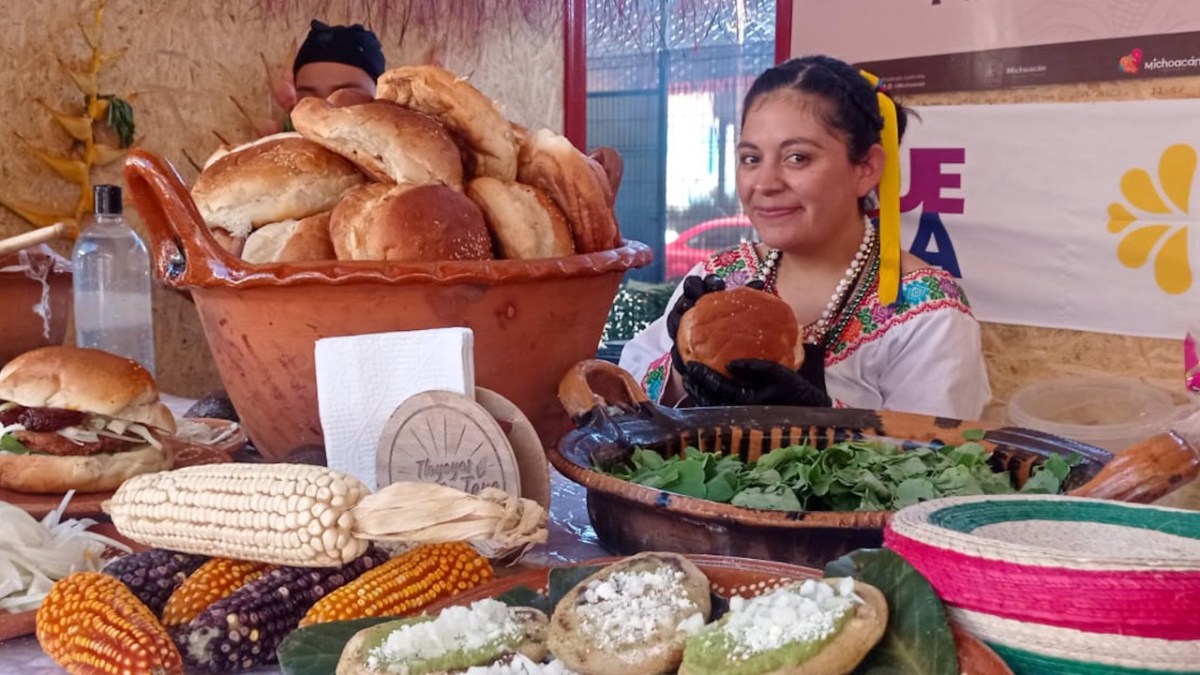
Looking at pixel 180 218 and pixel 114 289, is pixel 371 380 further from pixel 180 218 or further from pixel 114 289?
pixel 114 289

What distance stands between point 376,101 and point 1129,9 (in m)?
2.66

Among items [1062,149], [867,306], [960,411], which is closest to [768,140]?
→ [867,306]

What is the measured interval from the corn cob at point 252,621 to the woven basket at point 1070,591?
0.47 meters

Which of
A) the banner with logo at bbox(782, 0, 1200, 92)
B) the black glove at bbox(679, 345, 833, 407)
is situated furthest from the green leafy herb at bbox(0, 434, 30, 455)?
the banner with logo at bbox(782, 0, 1200, 92)

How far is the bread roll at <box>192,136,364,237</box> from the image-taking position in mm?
1300

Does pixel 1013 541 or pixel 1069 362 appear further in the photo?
pixel 1069 362

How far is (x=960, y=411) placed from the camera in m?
2.29

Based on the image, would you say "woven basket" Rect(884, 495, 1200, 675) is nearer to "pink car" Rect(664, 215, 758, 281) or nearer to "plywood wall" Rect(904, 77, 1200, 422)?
"plywood wall" Rect(904, 77, 1200, 422)

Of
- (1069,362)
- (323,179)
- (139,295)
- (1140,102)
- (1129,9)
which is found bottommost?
(1069,362)

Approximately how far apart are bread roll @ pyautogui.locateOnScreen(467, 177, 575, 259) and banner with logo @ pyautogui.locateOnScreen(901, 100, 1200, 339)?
245 cm

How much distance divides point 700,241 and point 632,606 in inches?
167

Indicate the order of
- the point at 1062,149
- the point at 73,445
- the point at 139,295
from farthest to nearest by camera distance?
the point at 1062,149 → the point at 139,295 → the point at 73,445

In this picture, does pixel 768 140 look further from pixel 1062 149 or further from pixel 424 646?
pixel 424 646

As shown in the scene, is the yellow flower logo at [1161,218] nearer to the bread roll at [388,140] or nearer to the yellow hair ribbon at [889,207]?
the yellow hair ribbon at [889,207]
